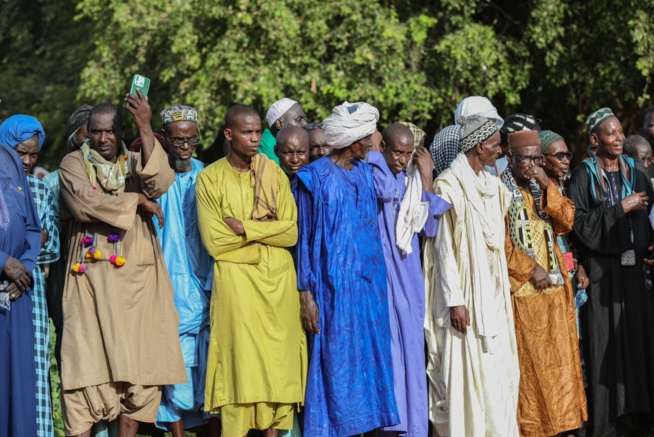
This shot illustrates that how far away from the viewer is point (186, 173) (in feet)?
22.7

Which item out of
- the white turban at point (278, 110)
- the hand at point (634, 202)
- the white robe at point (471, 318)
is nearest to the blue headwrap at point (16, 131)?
the white turban at point (278, 110)

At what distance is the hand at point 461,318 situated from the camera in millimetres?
6941

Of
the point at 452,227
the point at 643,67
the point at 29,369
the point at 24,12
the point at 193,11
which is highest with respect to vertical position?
the point at 24,12

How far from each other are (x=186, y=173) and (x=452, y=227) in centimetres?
188

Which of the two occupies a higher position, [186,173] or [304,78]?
[304,78]

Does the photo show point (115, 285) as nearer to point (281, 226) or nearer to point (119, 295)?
point (119, 295)

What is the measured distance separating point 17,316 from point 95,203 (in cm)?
81

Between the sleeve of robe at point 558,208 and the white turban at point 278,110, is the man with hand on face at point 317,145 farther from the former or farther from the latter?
the sleeve of robe at point 558,208

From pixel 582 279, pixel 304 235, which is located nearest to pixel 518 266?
pixel 582 279

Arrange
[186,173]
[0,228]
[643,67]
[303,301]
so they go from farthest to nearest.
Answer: [643,67], [186,173], [303,301], [0,228]

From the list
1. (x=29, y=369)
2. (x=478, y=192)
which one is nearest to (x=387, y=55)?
(x=478, y=192)

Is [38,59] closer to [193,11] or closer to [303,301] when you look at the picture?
[193,11]

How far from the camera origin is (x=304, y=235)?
6.56m

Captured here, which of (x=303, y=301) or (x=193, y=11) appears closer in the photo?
(x=303, y=301)
